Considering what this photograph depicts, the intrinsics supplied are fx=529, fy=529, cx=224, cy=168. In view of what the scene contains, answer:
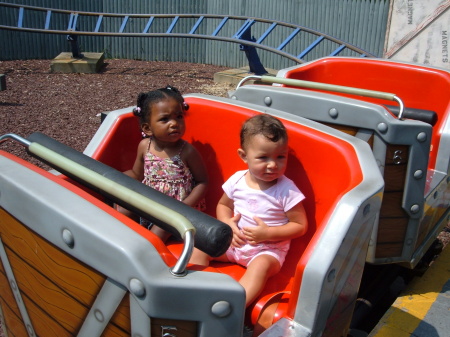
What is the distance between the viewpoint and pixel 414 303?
218 centimetres

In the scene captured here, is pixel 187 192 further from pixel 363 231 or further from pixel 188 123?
pixel 363 231

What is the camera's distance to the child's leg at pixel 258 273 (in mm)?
1694

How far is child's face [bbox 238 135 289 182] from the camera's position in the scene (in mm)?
1784

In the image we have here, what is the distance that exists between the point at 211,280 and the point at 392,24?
24.4 feet

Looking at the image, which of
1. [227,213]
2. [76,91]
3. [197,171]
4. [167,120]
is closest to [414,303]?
[227,213]

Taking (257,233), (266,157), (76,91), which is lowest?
(76,91)

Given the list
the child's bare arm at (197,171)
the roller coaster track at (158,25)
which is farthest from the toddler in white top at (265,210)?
the roller coaster track at (158,25)

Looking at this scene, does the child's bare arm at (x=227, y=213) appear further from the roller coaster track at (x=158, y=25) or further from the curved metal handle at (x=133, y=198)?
the roller coaster track at (x=158, y=25)

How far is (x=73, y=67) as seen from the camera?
25.7 ft

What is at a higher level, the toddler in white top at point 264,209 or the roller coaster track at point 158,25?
the roller coaster track at point 158,25

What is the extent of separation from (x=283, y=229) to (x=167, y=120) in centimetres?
63

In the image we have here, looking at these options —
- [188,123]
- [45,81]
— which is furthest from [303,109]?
[45,81]

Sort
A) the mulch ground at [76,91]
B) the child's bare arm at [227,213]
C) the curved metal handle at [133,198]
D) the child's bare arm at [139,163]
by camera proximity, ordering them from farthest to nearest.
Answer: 1. the mulch ground at [76,91]
2. the child's bare arm at [139,163]
3. the child's bare arm at [227,213]
4. the curved metal handle at [133,198]

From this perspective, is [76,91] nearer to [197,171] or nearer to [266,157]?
[197,171]
